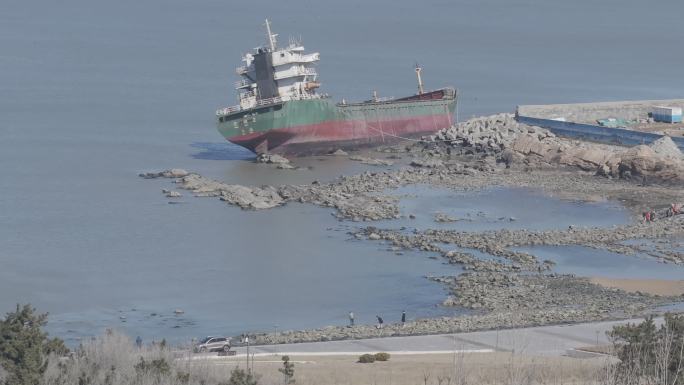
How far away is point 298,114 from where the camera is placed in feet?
216

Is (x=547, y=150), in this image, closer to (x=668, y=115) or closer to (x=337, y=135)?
(x=668, y=115)

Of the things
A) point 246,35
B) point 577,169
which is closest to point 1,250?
point 577,169

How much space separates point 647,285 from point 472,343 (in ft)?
33.7

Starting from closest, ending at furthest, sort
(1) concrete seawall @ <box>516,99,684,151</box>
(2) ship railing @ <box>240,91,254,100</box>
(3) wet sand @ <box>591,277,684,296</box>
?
(3) wet sand @ <box>591,277,684,296</box>, (2) ship railing @ <box>240,91,254,100</box>, (1) concrete seawall @ <box>516,99,684,151</box>

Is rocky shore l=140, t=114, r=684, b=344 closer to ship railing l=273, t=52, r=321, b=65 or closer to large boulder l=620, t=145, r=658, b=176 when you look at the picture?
large boulder l=620, t=145, r=658, b=176

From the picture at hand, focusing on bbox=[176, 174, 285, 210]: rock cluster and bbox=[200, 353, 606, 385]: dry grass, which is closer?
bbox=[200, 353, 606, 385]: dry grass

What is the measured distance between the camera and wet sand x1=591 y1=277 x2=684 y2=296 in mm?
38656

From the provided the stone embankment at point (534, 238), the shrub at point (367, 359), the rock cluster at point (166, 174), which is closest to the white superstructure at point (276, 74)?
the rock cluster at point (166, 174)

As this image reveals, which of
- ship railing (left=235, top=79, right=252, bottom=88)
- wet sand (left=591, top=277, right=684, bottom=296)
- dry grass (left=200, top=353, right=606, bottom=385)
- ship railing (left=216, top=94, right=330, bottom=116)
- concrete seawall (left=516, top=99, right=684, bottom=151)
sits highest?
ship railing (left=235, top=79, right=252, bottom=88)

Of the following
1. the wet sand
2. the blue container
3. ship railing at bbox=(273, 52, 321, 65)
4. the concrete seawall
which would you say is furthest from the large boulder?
ship railing at bbox=(273, 52, 321, 65)

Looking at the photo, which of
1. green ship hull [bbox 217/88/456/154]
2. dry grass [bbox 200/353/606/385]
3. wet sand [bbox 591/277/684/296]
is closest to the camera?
dry grass [bbox 200/353/606/385]

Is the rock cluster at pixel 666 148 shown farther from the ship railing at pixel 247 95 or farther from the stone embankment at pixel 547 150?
the ship railing at pixel 247 95

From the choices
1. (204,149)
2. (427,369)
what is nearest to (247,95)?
(204,149)

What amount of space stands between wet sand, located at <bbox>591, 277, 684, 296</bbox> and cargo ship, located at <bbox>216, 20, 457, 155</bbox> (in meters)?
27.5
